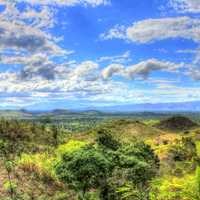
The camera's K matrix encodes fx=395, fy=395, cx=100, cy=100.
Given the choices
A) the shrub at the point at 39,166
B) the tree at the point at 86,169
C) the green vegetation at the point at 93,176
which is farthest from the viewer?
the shrub at the point at 39,166

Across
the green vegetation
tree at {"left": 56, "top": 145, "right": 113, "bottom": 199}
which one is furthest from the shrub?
tree at {"left": 56, "top": 145, "right": 113, "bottom": 199}

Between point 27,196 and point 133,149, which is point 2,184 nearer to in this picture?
point 27,196

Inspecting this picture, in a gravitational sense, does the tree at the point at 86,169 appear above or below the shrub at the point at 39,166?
above

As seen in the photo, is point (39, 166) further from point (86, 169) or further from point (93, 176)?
point (86, 169)

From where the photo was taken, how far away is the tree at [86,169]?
44188 mm

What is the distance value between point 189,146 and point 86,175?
69741 millimetres

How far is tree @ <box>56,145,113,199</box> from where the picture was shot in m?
44.2

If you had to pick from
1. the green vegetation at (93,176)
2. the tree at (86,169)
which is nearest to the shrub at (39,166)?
the green vegetation at (93,176)

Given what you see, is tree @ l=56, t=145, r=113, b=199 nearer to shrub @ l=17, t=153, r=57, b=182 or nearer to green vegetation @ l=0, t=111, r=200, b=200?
green vegetation @ l=0, t=111, r=200, b=200

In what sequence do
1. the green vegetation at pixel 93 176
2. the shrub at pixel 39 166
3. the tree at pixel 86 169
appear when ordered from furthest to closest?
the shrub at pixel 39 166 → the tree at pixel 86 169 → the green vegetation at pixel 93 176

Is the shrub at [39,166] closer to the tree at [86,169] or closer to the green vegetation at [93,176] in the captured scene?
the green vegetation at [93,176]

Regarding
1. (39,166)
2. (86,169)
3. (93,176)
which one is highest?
(86,169)

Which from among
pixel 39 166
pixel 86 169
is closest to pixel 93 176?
pixel 86 169

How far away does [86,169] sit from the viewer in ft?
144
